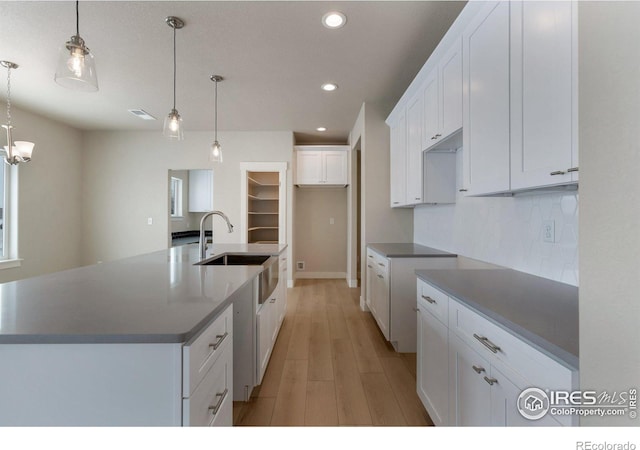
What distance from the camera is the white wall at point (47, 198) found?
4.34m

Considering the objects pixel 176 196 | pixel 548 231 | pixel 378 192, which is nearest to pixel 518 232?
pixel 548 231

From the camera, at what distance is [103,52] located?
2809 millimetres

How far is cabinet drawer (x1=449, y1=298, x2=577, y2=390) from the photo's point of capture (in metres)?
0.80

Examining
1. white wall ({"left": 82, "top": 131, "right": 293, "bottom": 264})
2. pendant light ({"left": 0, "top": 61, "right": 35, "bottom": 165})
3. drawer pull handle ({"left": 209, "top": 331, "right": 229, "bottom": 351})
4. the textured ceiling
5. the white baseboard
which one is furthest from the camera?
the white baseboard

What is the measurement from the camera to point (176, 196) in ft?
24.7

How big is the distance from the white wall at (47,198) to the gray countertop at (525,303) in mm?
5529

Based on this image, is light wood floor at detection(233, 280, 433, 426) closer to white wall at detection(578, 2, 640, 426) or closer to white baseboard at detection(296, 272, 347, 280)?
white wall at detection(578, 2, 640, 426)

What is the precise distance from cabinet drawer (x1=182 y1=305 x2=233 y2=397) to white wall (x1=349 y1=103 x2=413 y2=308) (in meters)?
2.87

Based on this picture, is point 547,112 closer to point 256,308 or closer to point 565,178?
point 565,178

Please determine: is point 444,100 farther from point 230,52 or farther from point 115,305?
point 115,305

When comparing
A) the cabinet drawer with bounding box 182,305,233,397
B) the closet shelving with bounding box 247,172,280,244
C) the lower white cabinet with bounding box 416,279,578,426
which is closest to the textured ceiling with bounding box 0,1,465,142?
the closet shelving with bounding box 247,172,280,244

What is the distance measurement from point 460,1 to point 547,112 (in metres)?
1.47

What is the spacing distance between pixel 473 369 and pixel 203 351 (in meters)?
1.01

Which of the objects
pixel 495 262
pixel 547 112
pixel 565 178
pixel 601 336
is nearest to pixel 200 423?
pixel 601 336
